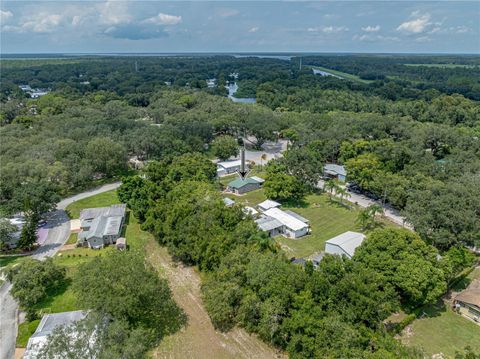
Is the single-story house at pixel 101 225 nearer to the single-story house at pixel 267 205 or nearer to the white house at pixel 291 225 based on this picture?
the single-story house at pixel 267 205

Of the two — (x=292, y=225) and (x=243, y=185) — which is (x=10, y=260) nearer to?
(x=292, y=225)

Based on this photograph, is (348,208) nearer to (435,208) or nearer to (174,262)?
(435,208)

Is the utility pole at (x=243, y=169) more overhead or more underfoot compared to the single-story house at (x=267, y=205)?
more overhead

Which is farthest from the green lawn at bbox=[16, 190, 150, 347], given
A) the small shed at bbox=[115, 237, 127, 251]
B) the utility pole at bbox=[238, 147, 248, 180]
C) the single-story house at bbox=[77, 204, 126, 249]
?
the utility pole at bbox=[238, 147, 248, 180]

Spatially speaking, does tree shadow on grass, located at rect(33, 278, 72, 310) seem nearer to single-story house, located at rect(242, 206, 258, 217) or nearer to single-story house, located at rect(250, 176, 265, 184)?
single-story house, located at rect(242, 206, 258, 217)

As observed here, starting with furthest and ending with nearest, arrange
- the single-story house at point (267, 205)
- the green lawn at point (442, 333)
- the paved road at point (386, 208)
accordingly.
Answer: the single-story house at point (267, 205) → the paved road at point (386, 208) → the green lawn at point (442, 333)

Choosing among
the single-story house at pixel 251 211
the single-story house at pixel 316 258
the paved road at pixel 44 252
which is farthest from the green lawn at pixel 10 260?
the single-story house at pixel 316 258

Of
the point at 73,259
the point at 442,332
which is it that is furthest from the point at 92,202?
the point at 442,332
